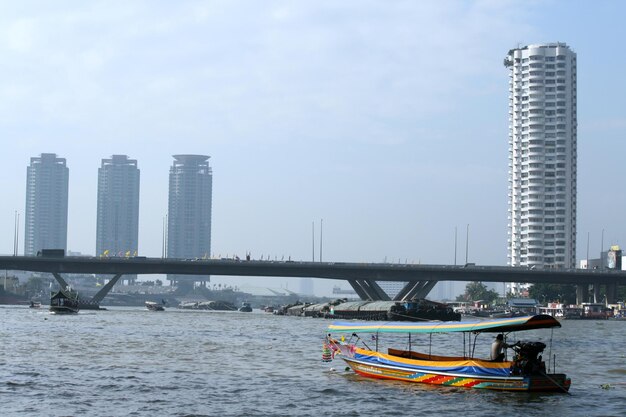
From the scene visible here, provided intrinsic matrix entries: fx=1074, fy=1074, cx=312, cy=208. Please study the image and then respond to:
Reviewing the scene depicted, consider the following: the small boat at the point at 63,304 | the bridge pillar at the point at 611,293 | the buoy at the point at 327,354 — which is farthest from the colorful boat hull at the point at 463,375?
the bridge pillar at the point at 611,293

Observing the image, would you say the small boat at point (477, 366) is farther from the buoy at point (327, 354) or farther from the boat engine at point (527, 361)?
the buoy at point (327, 354)

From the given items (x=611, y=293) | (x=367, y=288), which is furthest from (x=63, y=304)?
(x=611, y=293)

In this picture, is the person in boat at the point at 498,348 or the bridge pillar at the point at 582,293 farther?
the bridge pillar at the point at 582,293

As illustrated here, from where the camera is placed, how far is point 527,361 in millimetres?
43438

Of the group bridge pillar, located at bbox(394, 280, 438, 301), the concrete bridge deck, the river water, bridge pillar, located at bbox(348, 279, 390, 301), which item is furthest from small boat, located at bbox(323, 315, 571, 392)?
bridge pillar, located at bbox(394, 280, 438, 301)

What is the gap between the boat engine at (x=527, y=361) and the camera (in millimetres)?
43125

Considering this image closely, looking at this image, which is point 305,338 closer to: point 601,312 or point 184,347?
point 184,347

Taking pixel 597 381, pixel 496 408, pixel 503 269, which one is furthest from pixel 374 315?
pixel 496 408

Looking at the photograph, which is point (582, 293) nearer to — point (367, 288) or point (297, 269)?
point (367, 288)

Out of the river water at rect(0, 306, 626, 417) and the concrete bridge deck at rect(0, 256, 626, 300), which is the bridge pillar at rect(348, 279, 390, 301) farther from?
the river water at rect(0, 306, 626, 417)

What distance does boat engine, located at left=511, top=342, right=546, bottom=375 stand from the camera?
4312 centimetres

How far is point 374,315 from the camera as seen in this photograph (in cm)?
14225

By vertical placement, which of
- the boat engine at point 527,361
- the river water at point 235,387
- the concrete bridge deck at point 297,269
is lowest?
the river water at point 235,387

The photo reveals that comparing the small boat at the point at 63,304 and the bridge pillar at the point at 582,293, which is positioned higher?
the bridge pillar at the point at 582,293
